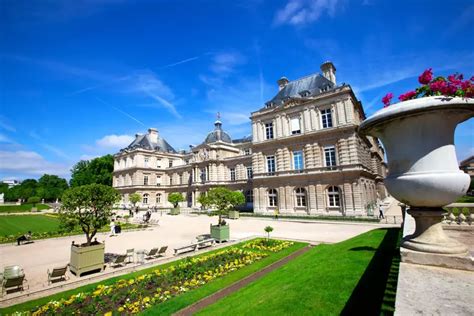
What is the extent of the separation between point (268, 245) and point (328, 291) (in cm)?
825

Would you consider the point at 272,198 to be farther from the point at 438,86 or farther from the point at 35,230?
the point at 438,86

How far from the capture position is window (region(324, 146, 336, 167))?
26.7m

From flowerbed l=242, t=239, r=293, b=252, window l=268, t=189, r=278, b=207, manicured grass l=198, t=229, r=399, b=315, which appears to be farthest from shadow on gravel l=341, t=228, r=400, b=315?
window l=268, t=189, r=278, b=207

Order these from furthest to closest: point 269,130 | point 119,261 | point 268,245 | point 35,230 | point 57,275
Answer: point 269,130 < point 35,230 < point 268,245 < point 119,261 < point 57,275

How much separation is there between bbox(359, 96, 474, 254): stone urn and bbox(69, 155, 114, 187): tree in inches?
2950

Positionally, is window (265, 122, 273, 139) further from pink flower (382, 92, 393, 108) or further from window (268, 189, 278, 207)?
pink flower (382, 92, 393, 108)

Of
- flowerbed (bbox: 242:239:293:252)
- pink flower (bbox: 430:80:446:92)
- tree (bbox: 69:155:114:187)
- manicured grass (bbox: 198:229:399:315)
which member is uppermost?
tree (bbox: 69:155:114:187)

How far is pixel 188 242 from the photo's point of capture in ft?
51.4

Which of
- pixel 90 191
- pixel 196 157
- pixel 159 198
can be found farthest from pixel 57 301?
pixel 159 198

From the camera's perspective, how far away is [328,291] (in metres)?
5.25

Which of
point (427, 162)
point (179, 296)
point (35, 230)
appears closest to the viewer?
point (427, 162)

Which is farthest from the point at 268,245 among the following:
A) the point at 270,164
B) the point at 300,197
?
the point at 270,164

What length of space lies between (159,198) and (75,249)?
4999 cm

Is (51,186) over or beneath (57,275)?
over
